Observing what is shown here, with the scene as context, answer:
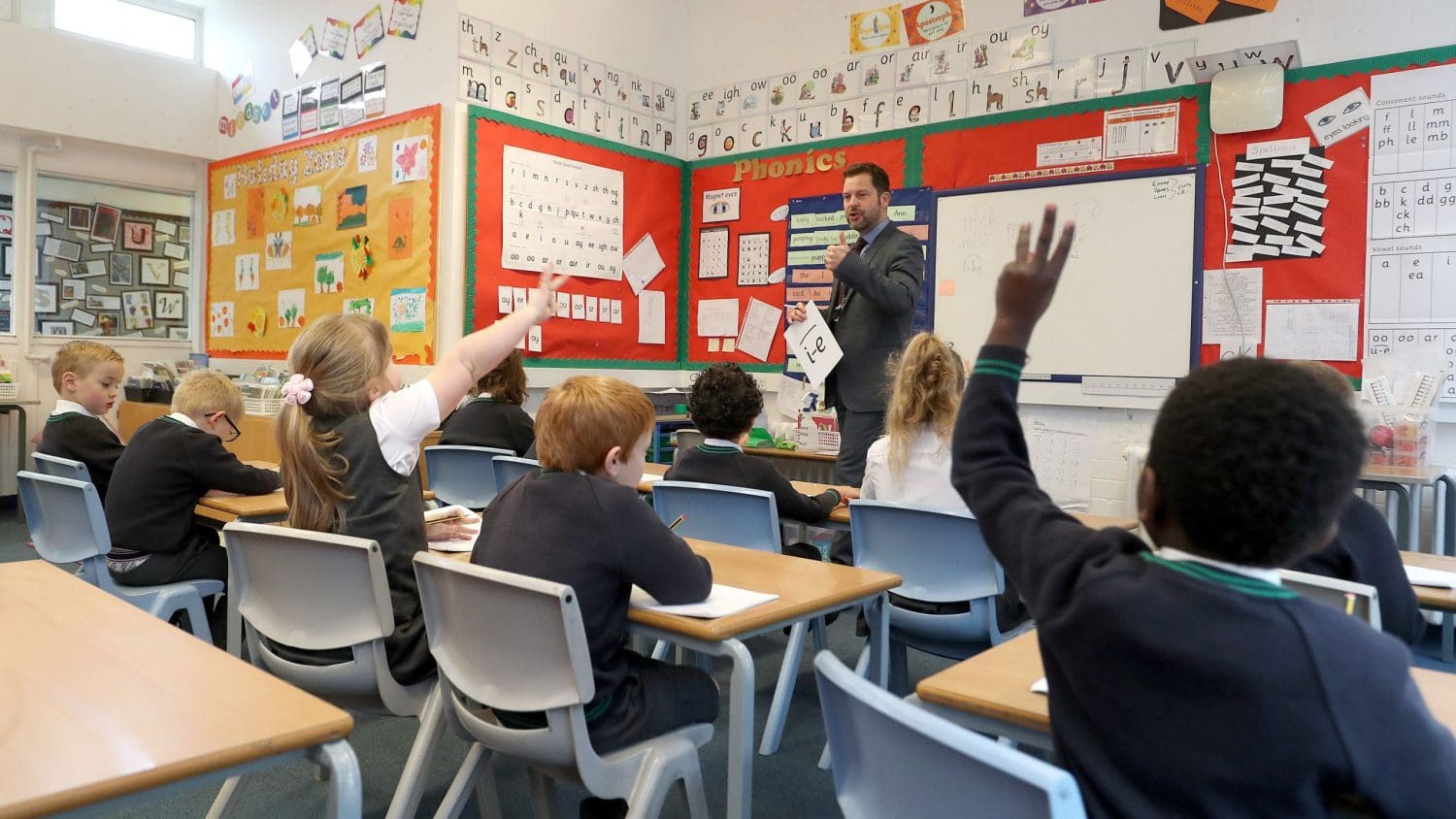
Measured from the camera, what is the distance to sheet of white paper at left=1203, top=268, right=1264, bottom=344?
14.1ft

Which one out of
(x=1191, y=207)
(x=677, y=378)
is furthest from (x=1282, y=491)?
(x=677, y=378)

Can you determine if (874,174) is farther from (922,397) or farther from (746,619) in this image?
(746,619)

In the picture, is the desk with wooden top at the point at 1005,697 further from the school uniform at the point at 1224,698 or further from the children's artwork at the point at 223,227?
the children's artwork at the point at 223,227

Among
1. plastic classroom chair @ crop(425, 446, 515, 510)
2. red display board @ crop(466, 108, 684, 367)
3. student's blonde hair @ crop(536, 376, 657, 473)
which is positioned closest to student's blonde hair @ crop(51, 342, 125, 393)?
plastic classroom chair @ crop(425, 446, 515, 510)

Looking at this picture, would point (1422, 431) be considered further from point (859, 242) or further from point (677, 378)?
point (677, 378)

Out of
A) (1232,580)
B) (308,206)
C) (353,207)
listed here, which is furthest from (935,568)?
(308,206)

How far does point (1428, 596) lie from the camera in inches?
71.8

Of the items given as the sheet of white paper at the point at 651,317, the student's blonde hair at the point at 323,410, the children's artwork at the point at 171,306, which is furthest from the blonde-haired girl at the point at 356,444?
the children's artwork at the point at 171,306

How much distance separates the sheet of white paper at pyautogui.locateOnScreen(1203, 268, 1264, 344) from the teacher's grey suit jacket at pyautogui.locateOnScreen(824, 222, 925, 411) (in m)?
1.48

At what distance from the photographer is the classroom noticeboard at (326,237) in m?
5.27

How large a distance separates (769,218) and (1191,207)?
2.39 m

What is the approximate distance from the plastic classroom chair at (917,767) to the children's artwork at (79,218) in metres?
7.16

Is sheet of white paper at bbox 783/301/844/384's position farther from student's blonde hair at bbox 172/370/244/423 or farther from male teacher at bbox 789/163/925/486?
student's blonde hair at bbox 172/370/244/423

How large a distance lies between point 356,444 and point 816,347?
2217 millimetres
